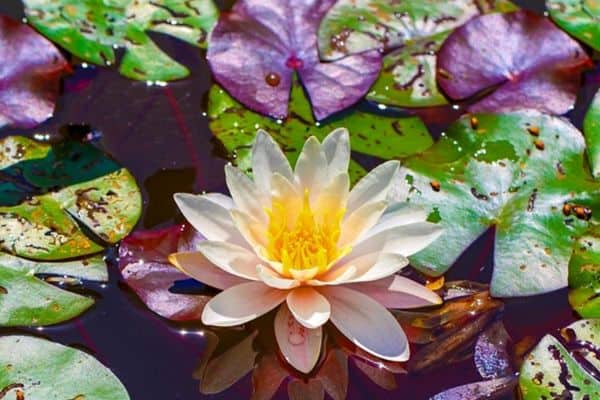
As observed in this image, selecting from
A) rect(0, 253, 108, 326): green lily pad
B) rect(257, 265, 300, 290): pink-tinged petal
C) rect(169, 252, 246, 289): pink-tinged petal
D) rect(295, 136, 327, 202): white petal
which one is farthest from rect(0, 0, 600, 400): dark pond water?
rect(295, 136, 327, 202): white petal

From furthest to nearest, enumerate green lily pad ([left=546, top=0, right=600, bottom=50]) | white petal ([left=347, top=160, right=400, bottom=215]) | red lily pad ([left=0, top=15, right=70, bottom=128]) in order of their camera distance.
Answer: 1. green lily pad ([left=546, top=0, right=600, bottom=50])
2. red lily pad ([left=0, top=15, right=70, bottom=128])
3. white petal ([left=347, top=160, right=400, bottom=215])

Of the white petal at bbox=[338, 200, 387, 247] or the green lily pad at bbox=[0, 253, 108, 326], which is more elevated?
the white petal at bbox=[338, 200, 387, 247]

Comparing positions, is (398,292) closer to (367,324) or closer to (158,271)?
(367,324)

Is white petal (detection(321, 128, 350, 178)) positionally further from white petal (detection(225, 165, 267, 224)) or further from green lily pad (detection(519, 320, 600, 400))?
green lily pad (detection(519, 320, 600, 400))

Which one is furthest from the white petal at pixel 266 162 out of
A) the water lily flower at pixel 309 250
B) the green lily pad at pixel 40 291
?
the green lily pad at pixel 40 291

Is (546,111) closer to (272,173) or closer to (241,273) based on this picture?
(272,173)

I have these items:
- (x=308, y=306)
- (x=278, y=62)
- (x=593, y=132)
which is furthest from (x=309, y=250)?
(x=593, y=132)
